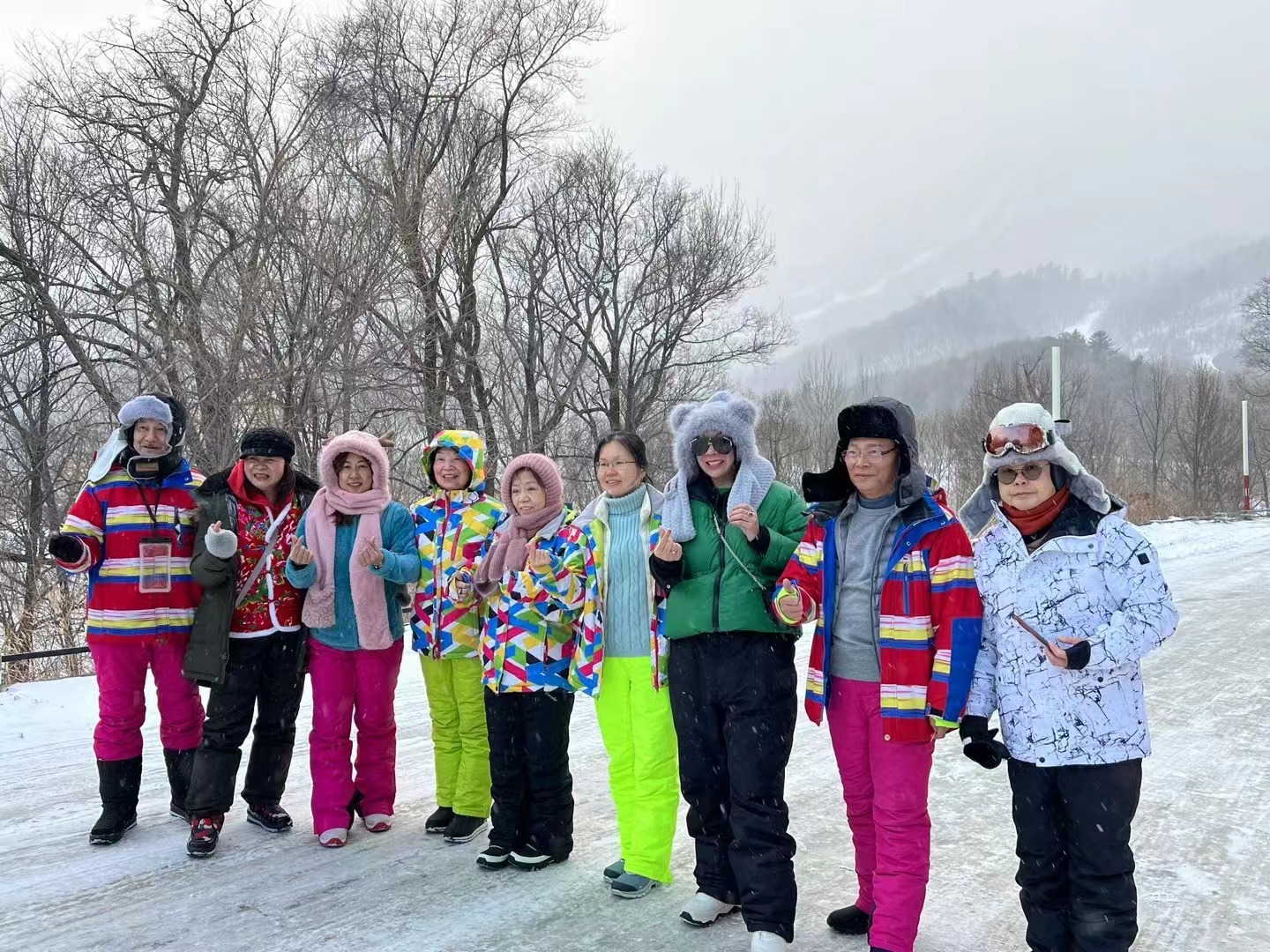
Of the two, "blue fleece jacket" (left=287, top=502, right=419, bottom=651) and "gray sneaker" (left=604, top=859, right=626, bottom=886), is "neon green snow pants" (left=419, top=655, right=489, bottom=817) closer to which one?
"blue fleece jacket" (left=287, top=502, right=419, bottom=651)

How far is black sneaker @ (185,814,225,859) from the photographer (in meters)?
4.32

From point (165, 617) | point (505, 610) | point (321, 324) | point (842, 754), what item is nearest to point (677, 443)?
point (505, 610)

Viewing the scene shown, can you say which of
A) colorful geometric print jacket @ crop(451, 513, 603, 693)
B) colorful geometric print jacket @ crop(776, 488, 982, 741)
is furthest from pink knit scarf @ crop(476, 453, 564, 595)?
colorful geometric print jacket @ crop(776, 488, 982, 741)

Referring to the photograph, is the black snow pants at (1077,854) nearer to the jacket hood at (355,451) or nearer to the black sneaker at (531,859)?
the black sneaker at (531,859)

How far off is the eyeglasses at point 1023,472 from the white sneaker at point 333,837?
11.2 feet

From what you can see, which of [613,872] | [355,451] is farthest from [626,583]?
[355,451]

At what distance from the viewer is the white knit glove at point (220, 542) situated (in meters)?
4.41

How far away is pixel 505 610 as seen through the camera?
13.9 feet

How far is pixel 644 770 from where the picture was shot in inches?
152

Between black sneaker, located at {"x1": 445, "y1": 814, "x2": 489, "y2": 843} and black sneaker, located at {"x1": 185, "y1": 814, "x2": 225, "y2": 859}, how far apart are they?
3.53 ft

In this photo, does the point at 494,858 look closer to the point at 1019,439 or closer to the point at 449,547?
the point at 449,547

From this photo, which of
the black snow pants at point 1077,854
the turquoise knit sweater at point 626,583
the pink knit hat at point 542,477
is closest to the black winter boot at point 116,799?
the pink knit hat at point 542,477

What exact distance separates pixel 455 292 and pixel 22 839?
16439mm

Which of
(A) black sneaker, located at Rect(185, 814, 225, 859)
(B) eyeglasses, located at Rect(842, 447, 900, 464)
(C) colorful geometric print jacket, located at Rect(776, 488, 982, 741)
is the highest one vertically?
(B) eyeglasses, located at Rect(842, 447, 900, 464)
